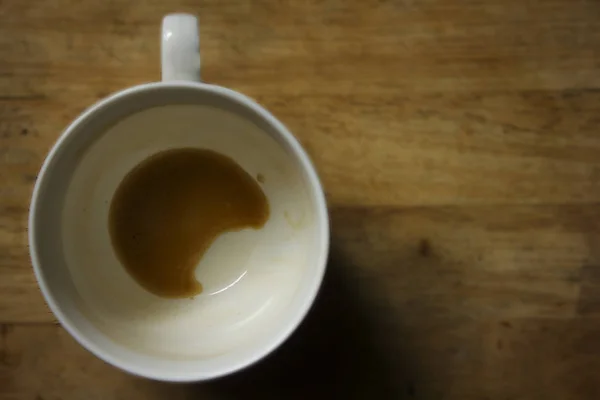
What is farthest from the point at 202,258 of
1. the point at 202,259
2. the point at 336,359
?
the point at 336,359

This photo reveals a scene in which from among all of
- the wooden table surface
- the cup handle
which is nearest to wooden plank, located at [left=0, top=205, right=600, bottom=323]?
the wooden table surface

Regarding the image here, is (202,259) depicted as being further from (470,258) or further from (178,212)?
(470,258)

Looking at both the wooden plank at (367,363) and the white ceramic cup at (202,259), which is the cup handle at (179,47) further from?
the wooden plank at (367,363)

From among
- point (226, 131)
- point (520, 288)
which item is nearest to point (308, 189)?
point (226, 131)

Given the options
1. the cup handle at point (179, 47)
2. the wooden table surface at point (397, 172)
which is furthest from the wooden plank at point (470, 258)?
the cup handle at point (179, 47)

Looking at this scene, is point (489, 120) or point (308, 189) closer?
point (308, 189)

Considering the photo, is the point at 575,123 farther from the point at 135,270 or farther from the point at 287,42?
the point at 135,270
